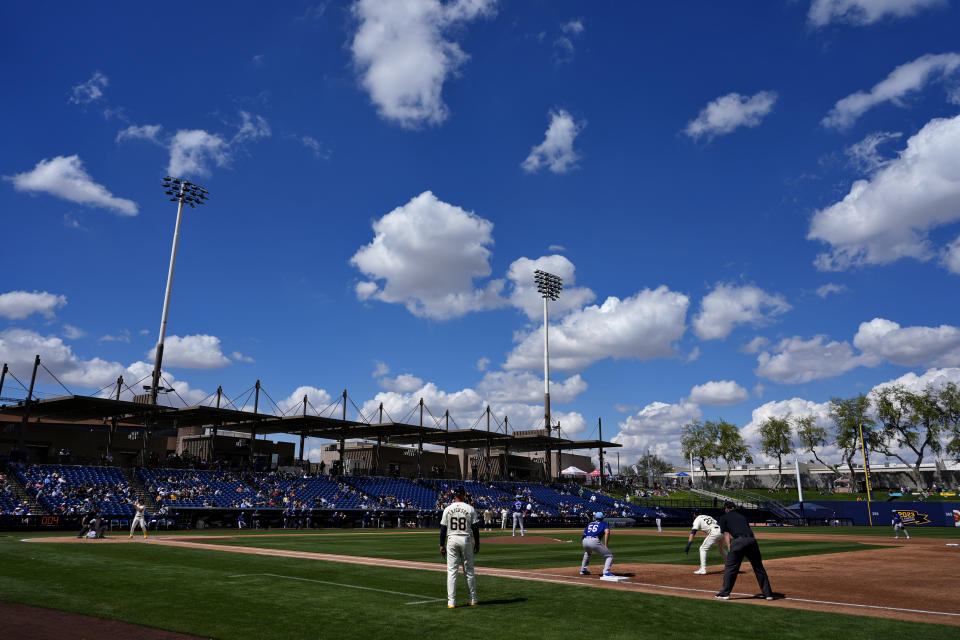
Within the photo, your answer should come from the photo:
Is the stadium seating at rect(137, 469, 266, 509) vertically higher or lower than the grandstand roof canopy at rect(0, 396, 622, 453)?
lower

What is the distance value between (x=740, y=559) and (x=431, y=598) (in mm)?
5600

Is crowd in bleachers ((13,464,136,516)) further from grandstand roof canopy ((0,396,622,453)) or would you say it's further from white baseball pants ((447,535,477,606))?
white baseball pants ((447,535,477,606))

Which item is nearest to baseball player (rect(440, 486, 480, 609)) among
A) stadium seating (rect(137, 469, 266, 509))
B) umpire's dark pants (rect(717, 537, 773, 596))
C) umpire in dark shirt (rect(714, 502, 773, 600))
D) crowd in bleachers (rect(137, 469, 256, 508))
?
umpire in dark shirt (rect(714, 502, 773, 600))

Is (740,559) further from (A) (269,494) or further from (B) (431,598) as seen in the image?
(A) (269,494)

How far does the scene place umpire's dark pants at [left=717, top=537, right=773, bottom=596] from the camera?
1110 centimetres

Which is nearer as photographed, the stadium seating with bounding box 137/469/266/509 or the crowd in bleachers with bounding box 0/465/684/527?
the crowd in bleachers with bounding box 0/465/684/527

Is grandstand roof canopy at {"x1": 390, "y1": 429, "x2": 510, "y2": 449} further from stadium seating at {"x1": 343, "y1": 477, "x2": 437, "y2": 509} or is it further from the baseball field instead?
the baseball field

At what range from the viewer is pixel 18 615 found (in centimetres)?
944

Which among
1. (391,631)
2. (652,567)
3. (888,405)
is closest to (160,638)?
(391,631)

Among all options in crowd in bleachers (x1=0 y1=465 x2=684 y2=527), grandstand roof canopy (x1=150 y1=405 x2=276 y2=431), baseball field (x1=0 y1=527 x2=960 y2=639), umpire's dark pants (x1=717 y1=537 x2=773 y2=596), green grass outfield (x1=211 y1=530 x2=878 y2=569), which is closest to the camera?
baseball field (x1=0 y1=527 x2=960 y2=639)

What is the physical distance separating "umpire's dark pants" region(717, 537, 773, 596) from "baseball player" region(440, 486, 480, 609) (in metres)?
4.60

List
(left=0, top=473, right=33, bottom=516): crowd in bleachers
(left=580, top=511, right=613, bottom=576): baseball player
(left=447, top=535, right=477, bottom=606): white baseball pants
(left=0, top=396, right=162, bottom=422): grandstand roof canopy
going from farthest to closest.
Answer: (left=0, top=396, right=162, bottom=422): grandstand roof canopy, (left=0, top=473, right=33, bottom=516): crowd in bleachers, (left=580, top=511, right=613, bottom=576): baseball player, (left=447, top=535, right=477, bottom=606): white baseball pants

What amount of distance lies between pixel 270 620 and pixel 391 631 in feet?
6.73

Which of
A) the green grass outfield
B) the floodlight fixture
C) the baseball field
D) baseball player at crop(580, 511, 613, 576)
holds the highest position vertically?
the floodlight fixture
